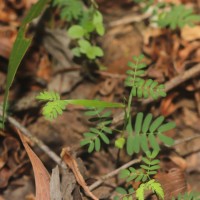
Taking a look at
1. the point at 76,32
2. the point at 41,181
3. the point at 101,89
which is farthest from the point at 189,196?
the point at 76,32

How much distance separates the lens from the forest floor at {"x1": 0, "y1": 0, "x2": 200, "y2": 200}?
218cm

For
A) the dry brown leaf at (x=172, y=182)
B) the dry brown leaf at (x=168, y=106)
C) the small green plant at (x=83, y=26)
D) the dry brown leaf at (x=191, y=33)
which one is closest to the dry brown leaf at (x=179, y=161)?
the dry brown leaf at (x=172, y=182)

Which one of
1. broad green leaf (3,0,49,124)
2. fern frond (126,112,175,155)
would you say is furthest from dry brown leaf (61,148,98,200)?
broad green leaf (3,0,49,124)

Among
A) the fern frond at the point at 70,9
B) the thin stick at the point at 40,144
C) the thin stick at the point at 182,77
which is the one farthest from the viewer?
the fern frond at the point at 70,9

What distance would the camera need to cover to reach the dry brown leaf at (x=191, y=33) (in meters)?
2.70

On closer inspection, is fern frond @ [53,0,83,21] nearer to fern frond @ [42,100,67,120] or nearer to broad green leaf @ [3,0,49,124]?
broad green leaf @ [3,0,49,124]

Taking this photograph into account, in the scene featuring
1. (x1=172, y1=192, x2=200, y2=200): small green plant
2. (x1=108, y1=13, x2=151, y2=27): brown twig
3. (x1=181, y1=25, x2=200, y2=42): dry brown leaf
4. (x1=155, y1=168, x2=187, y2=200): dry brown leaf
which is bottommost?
(x1=155, y1=168, x2=187, y2=200): dry brown leaf

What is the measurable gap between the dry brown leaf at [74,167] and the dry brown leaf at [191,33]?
4.24ft

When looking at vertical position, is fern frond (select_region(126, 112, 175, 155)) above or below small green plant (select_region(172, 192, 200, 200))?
above

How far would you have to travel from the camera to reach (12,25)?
273 cm

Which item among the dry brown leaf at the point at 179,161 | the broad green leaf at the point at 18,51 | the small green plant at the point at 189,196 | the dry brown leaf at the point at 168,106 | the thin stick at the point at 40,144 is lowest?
the dry brown leaf at the point at 179,161

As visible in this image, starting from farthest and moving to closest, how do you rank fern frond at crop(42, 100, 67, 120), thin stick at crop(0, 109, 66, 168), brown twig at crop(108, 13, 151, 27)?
brown twig at crop(108, 13, 151, 27), thin stick at crop(0, 109, 66, 168), fern frond at crop(42, 100, 67, 120)

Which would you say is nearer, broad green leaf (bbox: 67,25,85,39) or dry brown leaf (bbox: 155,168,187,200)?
dry brown leaf (bbox: 155,168,187,200)

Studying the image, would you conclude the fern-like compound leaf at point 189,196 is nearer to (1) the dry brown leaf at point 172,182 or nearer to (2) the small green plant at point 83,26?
(1) the dry brown leaf at point 172,182
